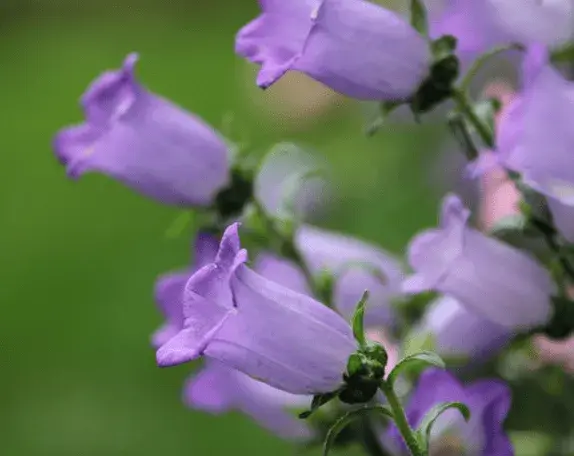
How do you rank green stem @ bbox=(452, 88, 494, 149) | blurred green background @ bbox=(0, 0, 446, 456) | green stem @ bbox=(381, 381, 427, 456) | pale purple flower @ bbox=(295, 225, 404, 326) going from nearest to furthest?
green stem @ bbox=(381, 381, 427, 456) → green stem @ bbox=(452, 88, 494, 149) → pale purple flower @ bbox=(295, 225, 404, 326) → blurred green background @ bbox=(0, 0, 446, 456)

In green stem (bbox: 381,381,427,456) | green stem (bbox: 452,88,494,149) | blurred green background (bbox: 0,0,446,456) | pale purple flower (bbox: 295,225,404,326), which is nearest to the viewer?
green stem (bbox: 381,381,427,456)

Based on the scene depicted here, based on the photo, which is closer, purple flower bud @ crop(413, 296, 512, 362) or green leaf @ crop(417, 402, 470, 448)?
green leaf @ crop(417, 402, 470, 448)

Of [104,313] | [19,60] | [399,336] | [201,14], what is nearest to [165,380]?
[104,313]

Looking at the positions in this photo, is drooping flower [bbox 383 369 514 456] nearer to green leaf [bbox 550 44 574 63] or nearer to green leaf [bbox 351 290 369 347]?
green leaf [bbox 351 290 369 347]

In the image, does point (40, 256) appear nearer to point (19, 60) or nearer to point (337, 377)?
point (19, 60)

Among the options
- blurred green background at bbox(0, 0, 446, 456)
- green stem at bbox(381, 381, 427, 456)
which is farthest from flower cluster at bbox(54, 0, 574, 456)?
blurred green background at bbox(0, 0, 446, 456)

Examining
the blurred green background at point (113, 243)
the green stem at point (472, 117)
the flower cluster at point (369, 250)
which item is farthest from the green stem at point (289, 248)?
the blurred green background at point (113, 243)

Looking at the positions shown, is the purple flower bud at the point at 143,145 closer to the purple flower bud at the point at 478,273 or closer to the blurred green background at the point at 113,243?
the purple flower bud at the point at 478,273

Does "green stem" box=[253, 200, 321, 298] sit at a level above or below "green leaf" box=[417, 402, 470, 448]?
below
